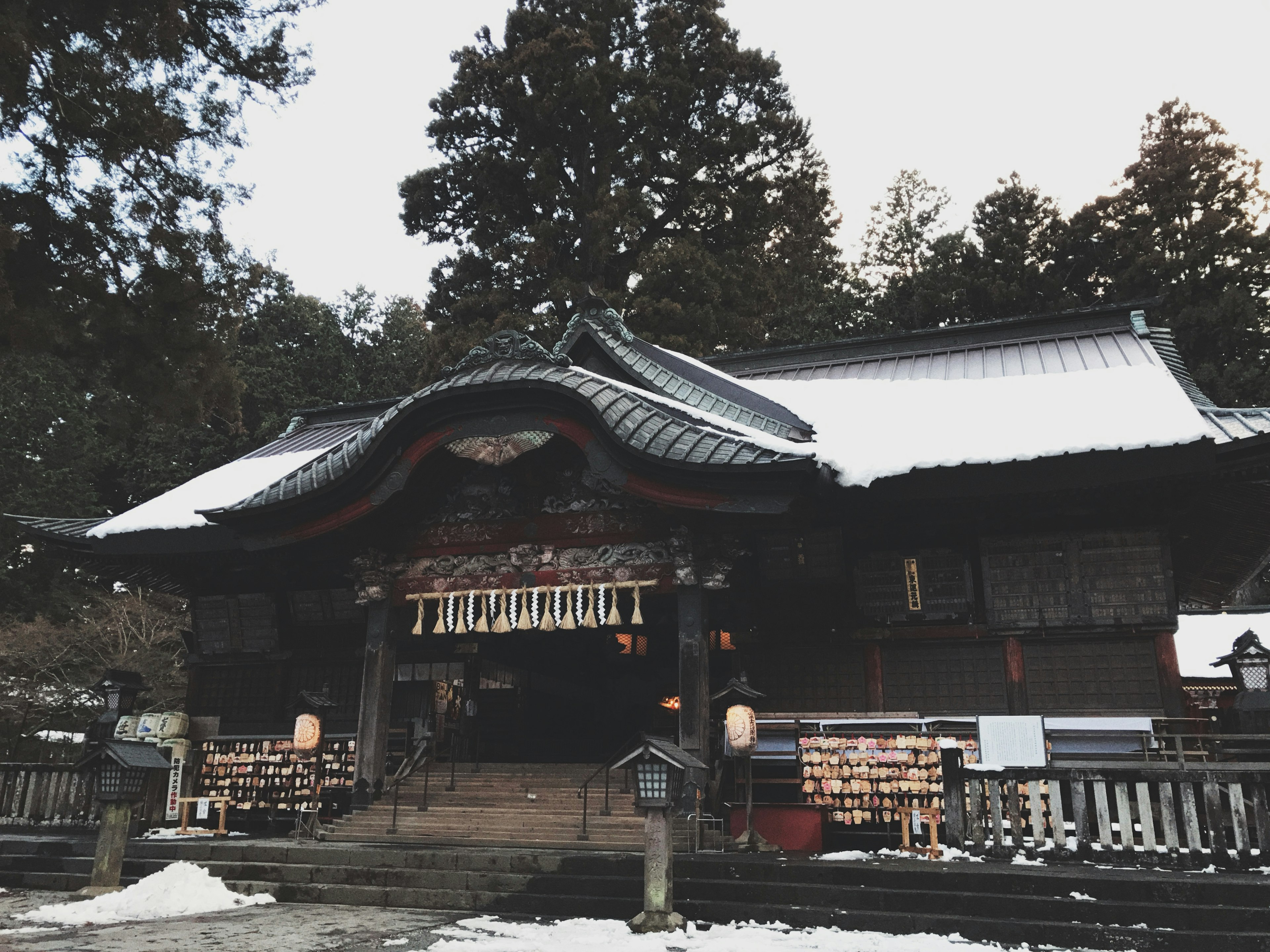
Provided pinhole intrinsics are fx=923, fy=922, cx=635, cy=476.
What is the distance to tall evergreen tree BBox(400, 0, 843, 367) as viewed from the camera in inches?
1190

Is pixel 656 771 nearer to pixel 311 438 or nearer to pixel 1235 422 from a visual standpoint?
pixel 1235 422

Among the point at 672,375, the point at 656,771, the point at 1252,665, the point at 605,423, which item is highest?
the point at 672,375

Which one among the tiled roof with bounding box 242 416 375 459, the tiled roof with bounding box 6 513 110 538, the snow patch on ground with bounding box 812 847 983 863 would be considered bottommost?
the snow patch on ground with bounding box 812 847 983 863

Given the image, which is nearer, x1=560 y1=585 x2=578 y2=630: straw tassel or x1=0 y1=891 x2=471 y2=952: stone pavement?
x1=0 y1=891 x2=471 y2=952: stone pavement

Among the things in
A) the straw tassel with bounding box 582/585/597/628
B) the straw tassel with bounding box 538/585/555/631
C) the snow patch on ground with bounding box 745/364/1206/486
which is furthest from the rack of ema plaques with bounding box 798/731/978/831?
the straw tassel with bounding box 538/585/555/631

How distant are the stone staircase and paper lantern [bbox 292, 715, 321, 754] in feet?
4.36

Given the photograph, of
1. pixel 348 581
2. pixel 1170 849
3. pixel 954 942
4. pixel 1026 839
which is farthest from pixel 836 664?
pixel 348 581

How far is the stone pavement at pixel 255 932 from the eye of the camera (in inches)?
263

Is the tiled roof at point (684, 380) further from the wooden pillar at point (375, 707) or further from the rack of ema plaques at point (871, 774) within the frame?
the wooden pillar at point (375, 707)

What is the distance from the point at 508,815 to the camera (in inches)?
465

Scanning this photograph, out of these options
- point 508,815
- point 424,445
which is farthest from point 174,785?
point 424,445

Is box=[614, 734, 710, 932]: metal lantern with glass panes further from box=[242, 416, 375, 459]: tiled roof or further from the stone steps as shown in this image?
box=[242, 416, 375, 459]: tiled roof

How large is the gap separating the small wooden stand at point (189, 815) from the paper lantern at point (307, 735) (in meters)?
1.94

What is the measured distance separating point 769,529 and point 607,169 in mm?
22635
